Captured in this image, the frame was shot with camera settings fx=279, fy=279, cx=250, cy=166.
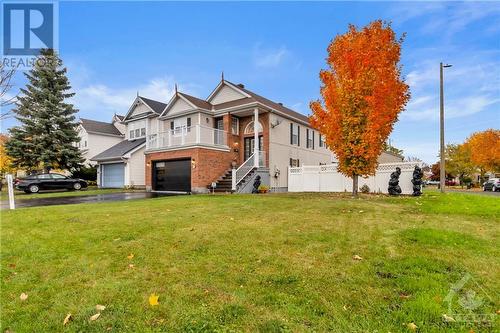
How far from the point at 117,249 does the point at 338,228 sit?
4.26m

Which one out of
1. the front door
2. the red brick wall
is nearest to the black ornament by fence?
the front door

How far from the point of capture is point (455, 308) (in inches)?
106

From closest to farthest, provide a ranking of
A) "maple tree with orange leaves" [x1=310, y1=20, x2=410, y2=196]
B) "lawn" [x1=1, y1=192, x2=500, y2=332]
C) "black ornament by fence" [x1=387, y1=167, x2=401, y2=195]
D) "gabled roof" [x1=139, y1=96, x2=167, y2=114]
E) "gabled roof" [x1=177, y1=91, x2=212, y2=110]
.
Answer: "lawn" [x1=1, y1=192, x2=500, y2=332] < "maple tree with orange leaves" [x1=310, y1=20, x2=410, y2=196] < "black ornament by fence" [x1=387, y1=167, x2=401, y2=195] < "gabled roof" [x1=177, y1=91, x2=212, y2=110] < "gabled roof" [x1=139, y1=96, x2=167, y2=114]

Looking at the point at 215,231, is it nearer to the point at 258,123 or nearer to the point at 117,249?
the point at 117,249

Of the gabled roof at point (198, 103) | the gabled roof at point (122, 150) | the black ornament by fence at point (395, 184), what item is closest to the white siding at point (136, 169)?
the gabled roof at point (122, 150)

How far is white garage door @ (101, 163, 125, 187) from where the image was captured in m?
25.8

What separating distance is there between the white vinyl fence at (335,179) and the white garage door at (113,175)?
15874mm

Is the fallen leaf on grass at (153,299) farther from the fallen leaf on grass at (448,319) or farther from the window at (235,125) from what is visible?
the window at (235,125)

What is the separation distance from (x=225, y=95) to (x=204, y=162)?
21.4ft

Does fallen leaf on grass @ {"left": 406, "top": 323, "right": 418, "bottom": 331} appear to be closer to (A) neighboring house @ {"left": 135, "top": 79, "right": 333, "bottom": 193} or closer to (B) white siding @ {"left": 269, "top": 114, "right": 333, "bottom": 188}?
(A) neighboring house @ {"left": 135, "top": 79, "right": 333, "bottom": 193}

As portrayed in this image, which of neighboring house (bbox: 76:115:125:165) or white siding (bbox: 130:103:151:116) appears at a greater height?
white siding (bbox: 130:103:151:116)

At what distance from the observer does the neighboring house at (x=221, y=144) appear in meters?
18.3
